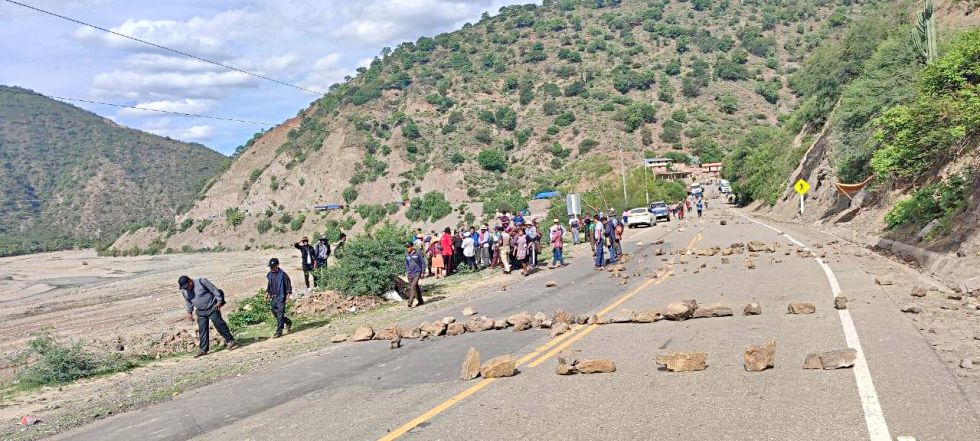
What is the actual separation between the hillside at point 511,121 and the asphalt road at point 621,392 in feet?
235

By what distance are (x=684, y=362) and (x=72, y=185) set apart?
626 feet

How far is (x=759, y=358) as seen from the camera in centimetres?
713

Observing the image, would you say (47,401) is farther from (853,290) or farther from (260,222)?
(260,222)

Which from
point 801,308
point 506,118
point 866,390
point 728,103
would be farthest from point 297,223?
point 866,390

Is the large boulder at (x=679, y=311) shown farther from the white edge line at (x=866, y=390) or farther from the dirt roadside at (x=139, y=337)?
the dirt roadside at (x=139, y=337)

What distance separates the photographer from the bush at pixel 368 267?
18844 mm

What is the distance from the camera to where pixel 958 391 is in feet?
19.7

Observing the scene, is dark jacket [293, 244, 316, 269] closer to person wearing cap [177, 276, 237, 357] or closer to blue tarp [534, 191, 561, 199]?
person wearing cap [177, 276, 237, 357]

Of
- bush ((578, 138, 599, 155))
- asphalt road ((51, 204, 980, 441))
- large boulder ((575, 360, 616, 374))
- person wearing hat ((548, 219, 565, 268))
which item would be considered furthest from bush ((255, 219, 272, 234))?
large boulder ((575, 360, 616, 374))

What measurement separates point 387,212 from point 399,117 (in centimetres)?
2697

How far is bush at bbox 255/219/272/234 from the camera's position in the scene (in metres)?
109

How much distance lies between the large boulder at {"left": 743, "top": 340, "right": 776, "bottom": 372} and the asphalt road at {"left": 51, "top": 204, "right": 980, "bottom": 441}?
92 millimetres

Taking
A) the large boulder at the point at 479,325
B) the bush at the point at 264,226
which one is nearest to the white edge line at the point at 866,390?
the large boulder at the point at 479,325

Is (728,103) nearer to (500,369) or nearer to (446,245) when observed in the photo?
(446,245)
